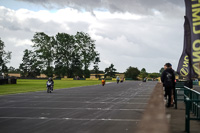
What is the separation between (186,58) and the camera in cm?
1496

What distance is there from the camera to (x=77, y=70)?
117 meters

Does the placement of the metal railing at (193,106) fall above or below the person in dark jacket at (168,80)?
below

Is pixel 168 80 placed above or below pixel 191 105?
above

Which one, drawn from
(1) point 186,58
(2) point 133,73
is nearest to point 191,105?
(1) point 186,58

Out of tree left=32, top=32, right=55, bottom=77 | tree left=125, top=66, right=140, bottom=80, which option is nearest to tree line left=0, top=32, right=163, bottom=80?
tree left=32, top=32, right=55, bottom=77

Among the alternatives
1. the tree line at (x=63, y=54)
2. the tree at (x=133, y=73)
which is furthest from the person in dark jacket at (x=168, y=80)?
the tree at (x=133, y=73)

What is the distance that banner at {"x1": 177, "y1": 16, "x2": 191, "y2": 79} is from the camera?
1354cm

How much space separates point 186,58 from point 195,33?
246 centimetres

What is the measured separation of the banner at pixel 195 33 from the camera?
12703 millimetres

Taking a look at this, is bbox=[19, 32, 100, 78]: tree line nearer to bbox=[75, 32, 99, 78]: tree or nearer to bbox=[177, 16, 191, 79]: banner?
bbox=[75, 32, 99, 78]: tree

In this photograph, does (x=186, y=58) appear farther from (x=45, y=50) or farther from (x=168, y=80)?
(x=45, y=50)

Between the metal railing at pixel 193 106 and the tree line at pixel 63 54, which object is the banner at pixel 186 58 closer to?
the metal railing at pixel 193 106

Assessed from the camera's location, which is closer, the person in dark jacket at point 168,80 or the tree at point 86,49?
the person in dark jacket at point 168,80

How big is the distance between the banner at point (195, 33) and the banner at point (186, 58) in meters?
0.30
